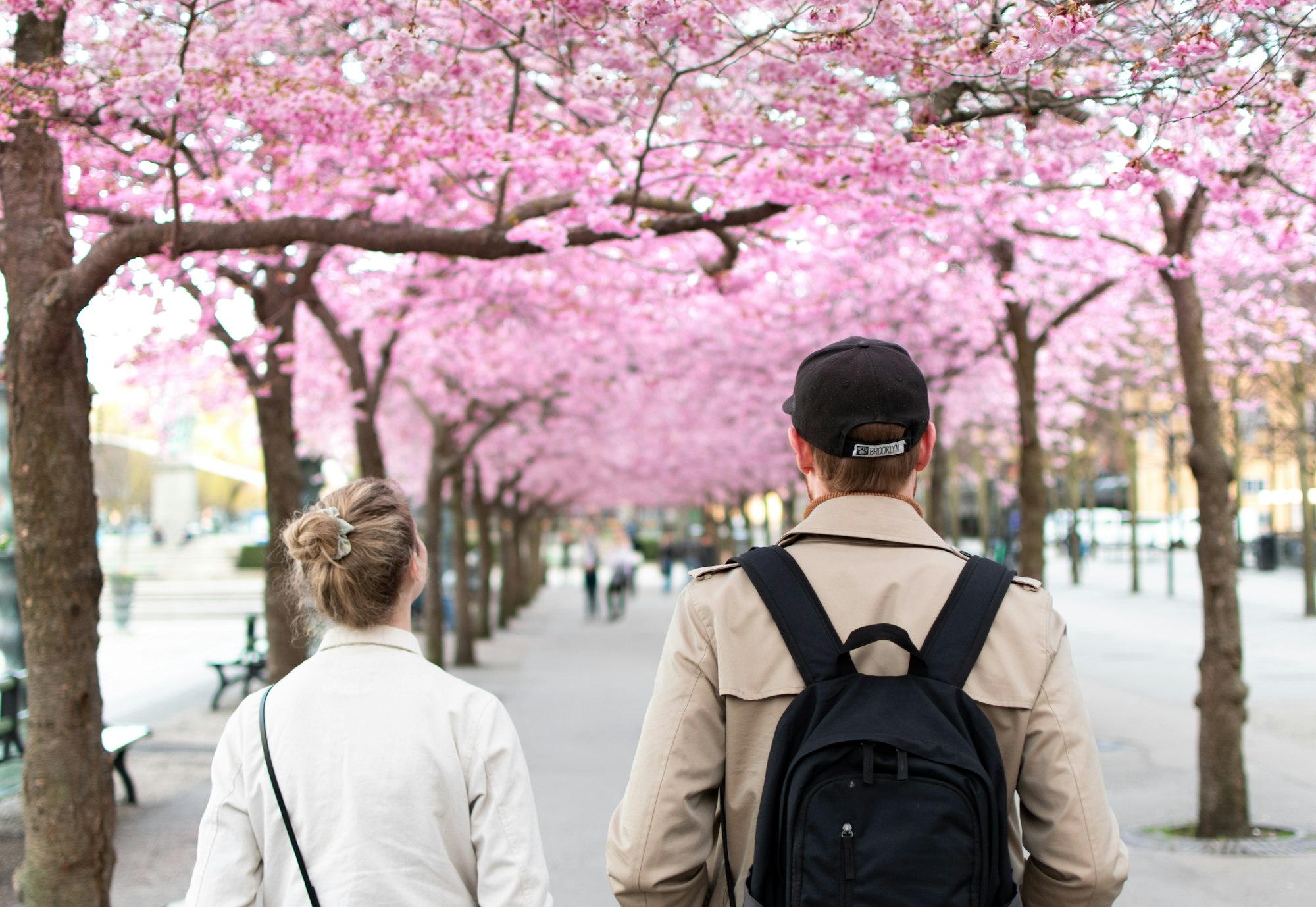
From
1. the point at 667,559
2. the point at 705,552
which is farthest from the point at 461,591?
the point at 667,559

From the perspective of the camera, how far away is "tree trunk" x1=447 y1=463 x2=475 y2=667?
18.1 meters

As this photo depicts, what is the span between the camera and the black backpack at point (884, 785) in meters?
1.86

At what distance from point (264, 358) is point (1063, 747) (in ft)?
31.9

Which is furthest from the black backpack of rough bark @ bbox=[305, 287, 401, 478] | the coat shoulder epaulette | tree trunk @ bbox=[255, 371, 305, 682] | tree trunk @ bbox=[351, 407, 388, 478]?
tree trunk @ bbox=[351, 407, 388, 478]

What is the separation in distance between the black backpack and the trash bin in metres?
41.4

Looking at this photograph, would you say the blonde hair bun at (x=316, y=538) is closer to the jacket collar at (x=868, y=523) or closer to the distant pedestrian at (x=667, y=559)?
the jacket collar at (x=868, y=523)

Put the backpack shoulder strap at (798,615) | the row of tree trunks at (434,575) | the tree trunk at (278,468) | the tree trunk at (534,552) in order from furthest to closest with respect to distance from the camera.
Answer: the tree trunk at (534,552) < the row of tree trunks at (434,575) < the tree trunk at (278,468) < the backpack shoulder strap at (798,615)

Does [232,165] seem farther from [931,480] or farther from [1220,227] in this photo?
[931,480]

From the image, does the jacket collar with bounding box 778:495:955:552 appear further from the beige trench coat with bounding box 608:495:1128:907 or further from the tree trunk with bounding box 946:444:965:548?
the tree trunk with bounding box 946:444:965:548

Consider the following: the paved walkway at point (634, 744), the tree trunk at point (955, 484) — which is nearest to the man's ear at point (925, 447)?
the paved walkway at point (634, 744)

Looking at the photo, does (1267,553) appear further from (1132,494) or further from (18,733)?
(18,733)

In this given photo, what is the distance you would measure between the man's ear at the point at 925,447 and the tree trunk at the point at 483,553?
2171 centimetres

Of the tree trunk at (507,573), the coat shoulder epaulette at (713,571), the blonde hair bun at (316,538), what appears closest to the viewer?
the coat shoulder epaulette at (713,571)

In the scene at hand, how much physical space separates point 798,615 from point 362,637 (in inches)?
39.1
